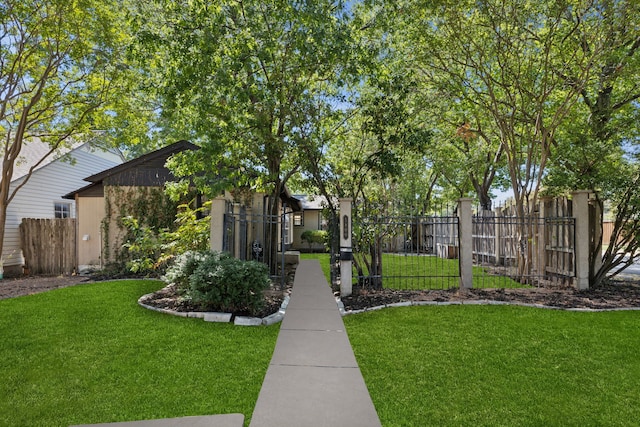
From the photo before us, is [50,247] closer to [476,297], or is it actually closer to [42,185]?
[42,185]

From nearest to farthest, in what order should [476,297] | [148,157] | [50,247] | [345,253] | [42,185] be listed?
[476,297]
[345,253]
[148,157]
[50,247]
[42,185]

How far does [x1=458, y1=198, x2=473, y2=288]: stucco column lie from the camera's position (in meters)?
7.51

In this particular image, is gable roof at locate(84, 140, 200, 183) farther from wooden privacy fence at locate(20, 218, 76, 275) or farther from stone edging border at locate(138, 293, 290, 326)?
stone edging border at locate(138, 293, 290, 326)

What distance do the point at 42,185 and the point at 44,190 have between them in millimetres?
203

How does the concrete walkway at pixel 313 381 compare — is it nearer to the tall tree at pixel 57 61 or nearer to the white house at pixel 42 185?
the tall tree at pixel 57 61

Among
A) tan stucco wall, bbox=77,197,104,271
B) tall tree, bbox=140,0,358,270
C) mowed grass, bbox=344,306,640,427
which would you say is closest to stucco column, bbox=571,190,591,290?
mowed grass, bbox=344,306,640,427

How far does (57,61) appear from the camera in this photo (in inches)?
368

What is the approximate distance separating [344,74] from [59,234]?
34.1 ft

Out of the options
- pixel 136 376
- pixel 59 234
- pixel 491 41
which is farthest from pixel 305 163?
pixel 59 234

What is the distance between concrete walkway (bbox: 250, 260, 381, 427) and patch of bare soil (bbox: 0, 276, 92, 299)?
6666mm

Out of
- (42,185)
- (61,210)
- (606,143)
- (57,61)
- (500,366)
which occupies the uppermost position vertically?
(57,61)

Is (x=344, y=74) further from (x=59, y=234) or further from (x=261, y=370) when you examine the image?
(x=59, y=234)

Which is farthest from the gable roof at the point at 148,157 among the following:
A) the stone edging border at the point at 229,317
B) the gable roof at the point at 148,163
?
the stone edging border at the point at 229,317

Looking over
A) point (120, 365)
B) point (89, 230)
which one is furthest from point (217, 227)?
point (89, 230)
